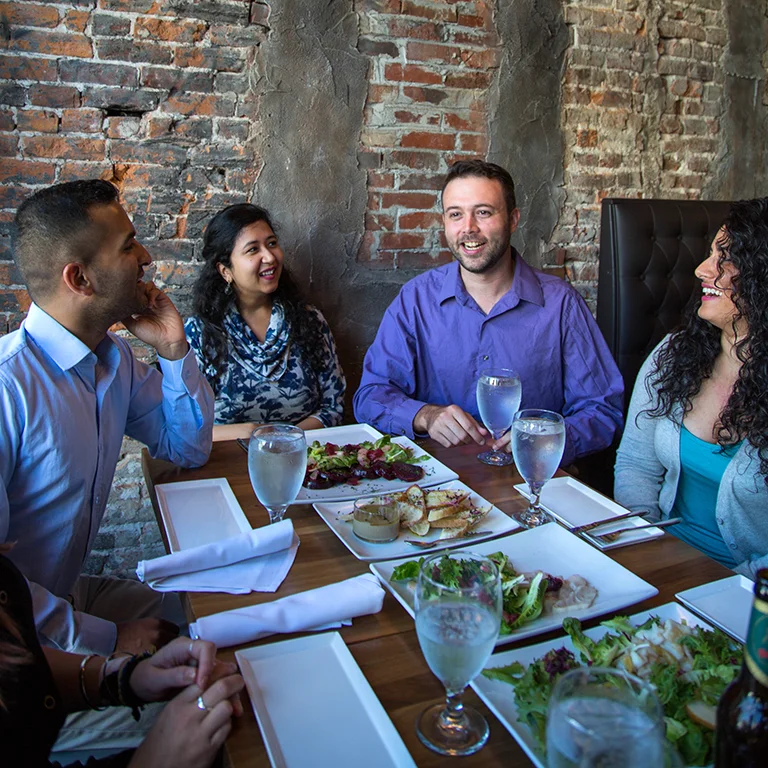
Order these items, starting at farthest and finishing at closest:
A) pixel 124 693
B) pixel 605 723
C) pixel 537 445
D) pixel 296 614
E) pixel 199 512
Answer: pixel 199 512
pixel 537 445
pixel 124 693
pixel 296 614
pixel 605 723

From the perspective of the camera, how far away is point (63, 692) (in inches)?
40.8

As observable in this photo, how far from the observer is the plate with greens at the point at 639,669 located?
0.70 meters

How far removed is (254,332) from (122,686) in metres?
1.64

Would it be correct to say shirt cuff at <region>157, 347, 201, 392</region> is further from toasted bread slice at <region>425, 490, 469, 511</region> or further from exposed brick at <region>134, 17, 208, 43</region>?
exposed brick at <region>134, 17, 208, 43</region>

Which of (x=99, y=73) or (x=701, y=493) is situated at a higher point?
(x=99, y=73)

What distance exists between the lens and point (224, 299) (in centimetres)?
250

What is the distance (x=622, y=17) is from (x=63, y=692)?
3191 mm

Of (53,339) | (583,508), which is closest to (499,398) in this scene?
(583,508)

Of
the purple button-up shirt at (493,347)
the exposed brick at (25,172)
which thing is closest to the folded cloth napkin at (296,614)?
the purple button-up shirt at (493,347)

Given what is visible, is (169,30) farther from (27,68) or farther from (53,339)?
(53,339)

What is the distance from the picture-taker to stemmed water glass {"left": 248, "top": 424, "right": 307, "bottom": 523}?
1105 millimetres

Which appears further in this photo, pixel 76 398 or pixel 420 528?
pixel 76 398

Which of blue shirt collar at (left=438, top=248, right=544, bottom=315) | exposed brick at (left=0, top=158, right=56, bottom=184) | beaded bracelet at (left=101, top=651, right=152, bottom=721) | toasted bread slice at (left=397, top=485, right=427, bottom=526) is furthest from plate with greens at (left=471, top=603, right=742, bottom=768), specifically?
exposed brick at (left=0, top=158, right=56, bottom=184)

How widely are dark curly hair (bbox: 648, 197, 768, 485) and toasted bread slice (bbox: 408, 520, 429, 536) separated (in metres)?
0.80
